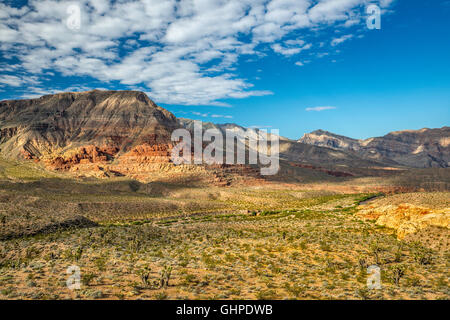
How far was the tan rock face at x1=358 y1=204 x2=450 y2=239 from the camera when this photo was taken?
22.7 m

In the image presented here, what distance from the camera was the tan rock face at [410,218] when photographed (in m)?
22.7

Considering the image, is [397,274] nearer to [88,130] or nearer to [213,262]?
[213,262]

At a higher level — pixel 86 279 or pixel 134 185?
pixel 134 185

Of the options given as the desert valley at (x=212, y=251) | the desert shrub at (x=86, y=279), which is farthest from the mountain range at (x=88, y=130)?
the desert shrub at (x=86, y=279)

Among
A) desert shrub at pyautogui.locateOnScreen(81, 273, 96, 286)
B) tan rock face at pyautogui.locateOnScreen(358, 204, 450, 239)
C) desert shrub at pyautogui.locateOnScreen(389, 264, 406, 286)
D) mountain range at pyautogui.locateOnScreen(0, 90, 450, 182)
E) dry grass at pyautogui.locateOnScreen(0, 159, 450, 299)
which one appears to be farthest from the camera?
mountain range at pyautogui.locateOnScreen(0, 90, 450, 182)

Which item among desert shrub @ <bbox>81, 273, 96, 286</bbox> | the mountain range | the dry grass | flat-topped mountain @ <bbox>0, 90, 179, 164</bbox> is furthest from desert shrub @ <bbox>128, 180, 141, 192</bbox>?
desert shrub @ <bbox>81, 273, 96, 286</bbox>

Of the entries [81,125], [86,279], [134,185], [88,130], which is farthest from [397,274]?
[81,125]

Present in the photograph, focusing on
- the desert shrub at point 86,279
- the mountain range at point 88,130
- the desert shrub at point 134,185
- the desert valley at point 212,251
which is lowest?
the desert valley at point 212,251

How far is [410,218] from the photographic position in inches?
1046

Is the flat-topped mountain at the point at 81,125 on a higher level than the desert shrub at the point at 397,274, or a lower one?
higher

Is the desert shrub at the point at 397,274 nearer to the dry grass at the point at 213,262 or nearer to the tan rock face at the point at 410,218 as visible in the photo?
the dry grass at the point at 213,262

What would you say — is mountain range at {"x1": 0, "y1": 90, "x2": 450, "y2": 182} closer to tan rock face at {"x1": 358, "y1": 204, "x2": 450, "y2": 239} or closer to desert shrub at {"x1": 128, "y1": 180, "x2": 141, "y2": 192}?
desert shrub at {"x1": 128, "y1": 180, "x2": 141, "y2": 192}

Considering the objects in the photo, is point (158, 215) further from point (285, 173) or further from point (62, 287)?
point (285, 173)
